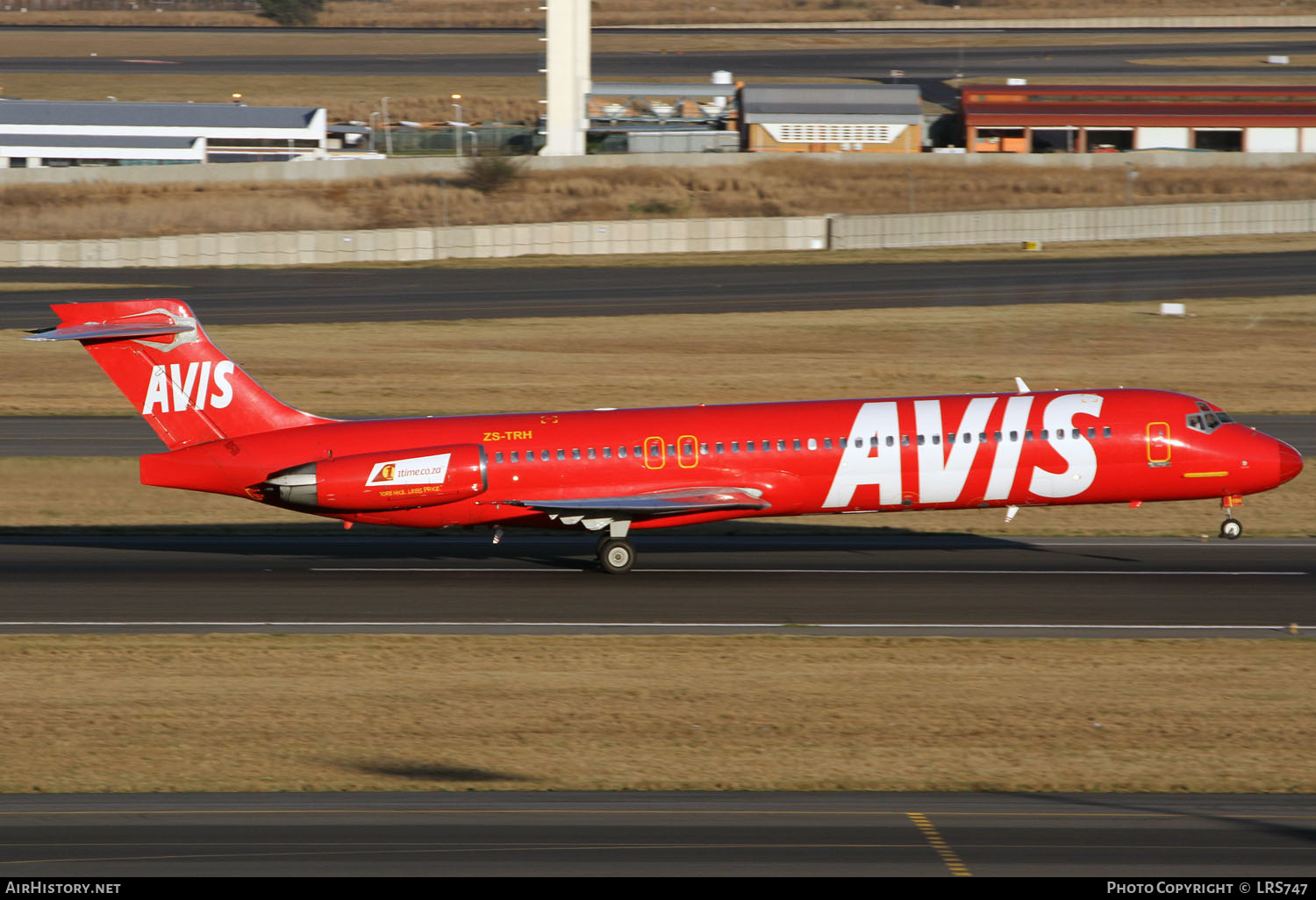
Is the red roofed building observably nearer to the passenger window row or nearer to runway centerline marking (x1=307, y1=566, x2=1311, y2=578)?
runway centerline marking (x1=307, y1=566, x2=1311, y2=578)

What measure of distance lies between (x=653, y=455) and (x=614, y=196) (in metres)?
66.8

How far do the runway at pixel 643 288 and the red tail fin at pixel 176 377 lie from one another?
33319mm

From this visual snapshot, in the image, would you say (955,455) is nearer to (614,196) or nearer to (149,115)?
(614,196)

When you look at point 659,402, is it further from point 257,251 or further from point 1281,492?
point 257,251

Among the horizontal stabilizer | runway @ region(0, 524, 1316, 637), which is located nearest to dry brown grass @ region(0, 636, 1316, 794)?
runway @ region(0, 524, 1316, 637)

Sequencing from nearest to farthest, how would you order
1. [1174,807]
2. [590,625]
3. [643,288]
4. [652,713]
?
[1174,807] → [652,713] → [590,625] → [643,288]

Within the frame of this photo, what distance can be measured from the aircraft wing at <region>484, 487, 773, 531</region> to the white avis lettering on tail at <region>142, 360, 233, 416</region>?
642 cm

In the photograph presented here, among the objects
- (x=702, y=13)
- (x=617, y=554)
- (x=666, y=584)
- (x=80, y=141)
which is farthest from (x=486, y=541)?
(x=702, y=13)

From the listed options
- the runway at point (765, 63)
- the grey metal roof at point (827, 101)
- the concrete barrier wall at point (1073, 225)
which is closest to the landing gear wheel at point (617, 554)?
the concrete barrier wall at point (1073, 225)

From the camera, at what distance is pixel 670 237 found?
81562mm

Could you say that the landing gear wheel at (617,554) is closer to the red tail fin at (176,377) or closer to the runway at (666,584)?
the runway at (666,584)

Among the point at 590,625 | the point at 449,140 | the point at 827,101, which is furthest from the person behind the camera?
the point at 449,140

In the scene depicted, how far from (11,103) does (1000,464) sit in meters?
96.4

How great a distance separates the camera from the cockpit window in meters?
31.9
